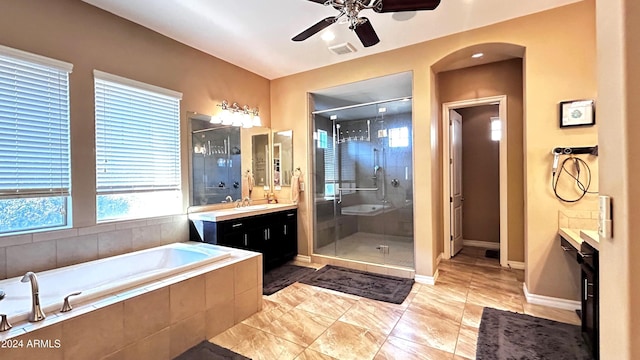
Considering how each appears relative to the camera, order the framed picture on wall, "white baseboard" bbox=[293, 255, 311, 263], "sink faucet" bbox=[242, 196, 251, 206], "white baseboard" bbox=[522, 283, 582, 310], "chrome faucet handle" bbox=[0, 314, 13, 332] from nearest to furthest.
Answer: "chrome faucet handle" bbox=[0, 314, 13, 332], the framed picture on wall, "white baseboard" bbox=[522, 283, 582, 310], "sink faucet" bbox=[242, 196, 251, 206], "white baseboard" bbox=[293, 255, 311, 263]

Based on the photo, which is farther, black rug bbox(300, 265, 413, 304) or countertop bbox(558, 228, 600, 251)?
black rug bbox(300, 265, 413, 304)

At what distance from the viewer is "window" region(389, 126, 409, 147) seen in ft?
12.3

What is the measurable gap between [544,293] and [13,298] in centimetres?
439

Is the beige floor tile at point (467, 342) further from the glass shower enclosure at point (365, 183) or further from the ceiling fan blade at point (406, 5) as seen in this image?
the ceiling fan blade at point (406, 5)

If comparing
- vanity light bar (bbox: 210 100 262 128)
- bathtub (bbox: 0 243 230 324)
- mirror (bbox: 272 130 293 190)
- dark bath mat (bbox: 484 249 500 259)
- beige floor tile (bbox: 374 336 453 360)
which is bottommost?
beige floor tile (bbox: 374 336 453 360)

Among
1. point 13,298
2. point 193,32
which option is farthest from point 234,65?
point 13,298

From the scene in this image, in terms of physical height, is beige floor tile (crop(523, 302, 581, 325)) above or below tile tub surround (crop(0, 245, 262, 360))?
below

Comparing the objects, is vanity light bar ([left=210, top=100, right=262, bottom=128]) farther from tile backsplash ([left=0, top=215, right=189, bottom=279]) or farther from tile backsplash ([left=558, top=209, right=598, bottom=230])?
tile backsplash ([left=558, top=209, right=598, bottom=230])

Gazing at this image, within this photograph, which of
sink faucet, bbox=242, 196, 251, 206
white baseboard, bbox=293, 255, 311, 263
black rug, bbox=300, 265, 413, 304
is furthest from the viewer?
white baseboard, bbox=293, 255, 311, 263

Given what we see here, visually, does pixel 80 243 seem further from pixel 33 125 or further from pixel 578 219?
pixel 578 219

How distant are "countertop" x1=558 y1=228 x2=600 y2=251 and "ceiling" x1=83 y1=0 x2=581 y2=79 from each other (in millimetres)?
2102

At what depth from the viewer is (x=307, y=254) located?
4293 mm

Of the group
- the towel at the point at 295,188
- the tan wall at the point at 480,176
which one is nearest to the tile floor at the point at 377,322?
the towel at the point at 295,188

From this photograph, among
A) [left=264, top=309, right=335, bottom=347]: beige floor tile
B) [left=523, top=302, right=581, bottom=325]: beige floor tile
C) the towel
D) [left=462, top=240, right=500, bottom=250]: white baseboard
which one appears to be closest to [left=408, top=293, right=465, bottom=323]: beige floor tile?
[left=523, top=302, right=581, bottom=325]: beige floor tile
